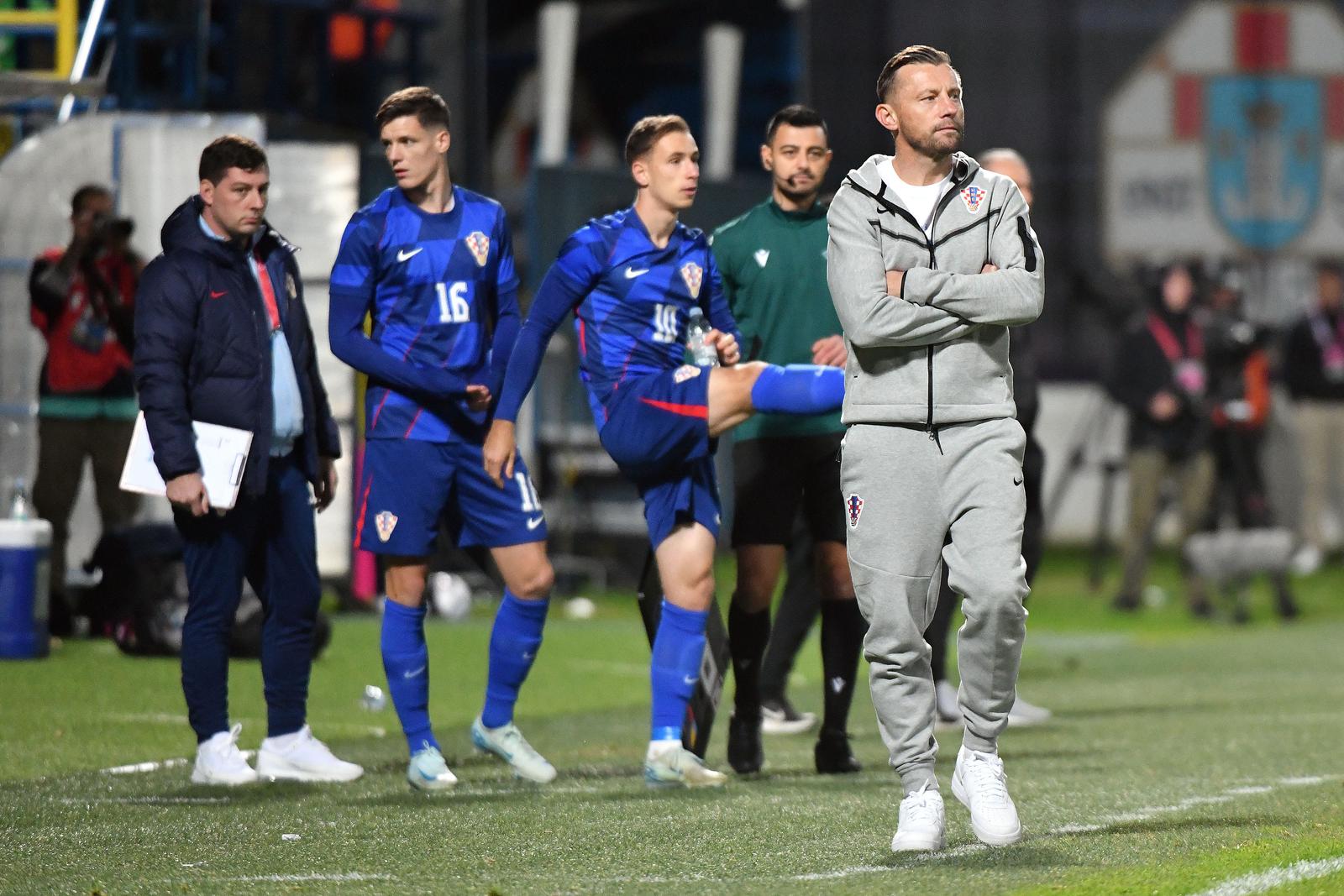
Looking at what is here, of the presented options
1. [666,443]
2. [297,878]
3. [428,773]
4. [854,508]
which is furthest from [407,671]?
[854,508]

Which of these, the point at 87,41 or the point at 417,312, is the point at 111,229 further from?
the point at 417,312

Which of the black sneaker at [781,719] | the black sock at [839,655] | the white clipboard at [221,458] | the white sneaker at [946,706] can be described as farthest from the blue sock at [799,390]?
the black sneaker at [781,719]

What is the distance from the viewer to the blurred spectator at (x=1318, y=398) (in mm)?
18406

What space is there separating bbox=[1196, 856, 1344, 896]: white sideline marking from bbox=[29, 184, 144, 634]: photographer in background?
7.38 m

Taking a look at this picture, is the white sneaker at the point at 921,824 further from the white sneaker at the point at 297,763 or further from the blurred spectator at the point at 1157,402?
the blurred spectator at the point at 1157,402

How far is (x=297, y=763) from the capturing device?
6895mm

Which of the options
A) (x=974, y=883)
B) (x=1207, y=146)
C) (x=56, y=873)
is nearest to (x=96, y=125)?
(x=56, y=873)

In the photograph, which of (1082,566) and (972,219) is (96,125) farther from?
(1082,566)

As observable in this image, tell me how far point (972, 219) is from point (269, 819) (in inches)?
99.9

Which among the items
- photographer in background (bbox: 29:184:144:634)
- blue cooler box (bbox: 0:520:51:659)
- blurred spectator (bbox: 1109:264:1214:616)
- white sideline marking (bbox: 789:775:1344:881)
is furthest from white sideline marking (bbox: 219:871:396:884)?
blurred spectator (bbox: 1109:264:1214:616)

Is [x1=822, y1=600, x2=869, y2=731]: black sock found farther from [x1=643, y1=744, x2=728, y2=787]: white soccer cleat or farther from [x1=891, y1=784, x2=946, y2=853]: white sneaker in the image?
[x1=891, y1=784, x2=946, y2=853]: white sneaker

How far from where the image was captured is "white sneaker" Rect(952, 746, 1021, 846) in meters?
5.25

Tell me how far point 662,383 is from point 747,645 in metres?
1.08

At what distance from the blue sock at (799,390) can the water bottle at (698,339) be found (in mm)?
195
